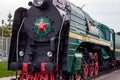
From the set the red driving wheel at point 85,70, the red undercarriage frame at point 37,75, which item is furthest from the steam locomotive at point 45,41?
the red driving wheel at point 85,70

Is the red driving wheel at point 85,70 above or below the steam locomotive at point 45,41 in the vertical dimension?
below

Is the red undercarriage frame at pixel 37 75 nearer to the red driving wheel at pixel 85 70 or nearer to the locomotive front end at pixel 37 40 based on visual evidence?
the locomotive front end at pixel 37 40

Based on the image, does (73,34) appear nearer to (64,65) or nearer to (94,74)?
(64,65)

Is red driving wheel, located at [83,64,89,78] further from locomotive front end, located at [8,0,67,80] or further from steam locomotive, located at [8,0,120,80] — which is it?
locomotive front end, located at [8,0,67,80]

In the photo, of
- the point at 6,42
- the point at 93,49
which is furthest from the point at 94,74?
the point at 6,42

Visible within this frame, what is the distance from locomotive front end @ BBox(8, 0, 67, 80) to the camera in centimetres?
1274

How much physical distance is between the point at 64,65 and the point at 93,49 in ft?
19.9

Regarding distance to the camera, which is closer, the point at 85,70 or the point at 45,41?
the point at 45,41

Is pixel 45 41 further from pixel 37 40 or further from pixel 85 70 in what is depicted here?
pixel 85 70

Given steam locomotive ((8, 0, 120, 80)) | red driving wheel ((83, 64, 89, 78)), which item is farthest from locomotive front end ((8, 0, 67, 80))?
red driving wheel ((83, 64, 89, 78))

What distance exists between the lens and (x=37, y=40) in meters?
13.3

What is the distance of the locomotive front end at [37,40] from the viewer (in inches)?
502

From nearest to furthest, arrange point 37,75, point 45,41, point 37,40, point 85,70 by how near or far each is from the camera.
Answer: point 37,75 < point 45,41 < point 37,40 < point 85,70

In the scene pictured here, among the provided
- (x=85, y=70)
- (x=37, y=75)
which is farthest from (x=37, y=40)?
(x=85, y=70)
